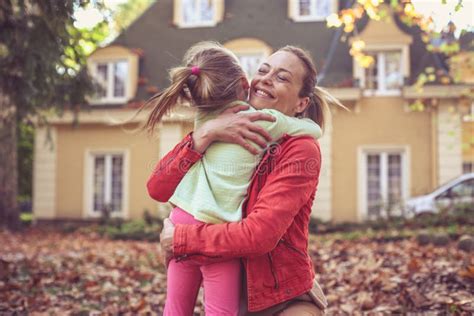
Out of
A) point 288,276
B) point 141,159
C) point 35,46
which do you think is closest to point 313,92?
point 288,276

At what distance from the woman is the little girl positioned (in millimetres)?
52

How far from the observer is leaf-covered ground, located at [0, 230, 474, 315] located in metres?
5.15

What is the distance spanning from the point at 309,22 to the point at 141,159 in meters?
7.37

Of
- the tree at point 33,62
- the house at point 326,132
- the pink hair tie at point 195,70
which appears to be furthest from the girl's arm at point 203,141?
the house at point 326,132

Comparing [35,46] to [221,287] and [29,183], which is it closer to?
[221,287]

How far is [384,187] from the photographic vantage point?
17.4 metres

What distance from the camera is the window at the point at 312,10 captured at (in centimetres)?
1925

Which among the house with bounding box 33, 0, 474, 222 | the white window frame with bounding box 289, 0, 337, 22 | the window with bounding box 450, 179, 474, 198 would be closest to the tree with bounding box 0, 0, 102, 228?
the house with bounding box 33, 0, 474, 222

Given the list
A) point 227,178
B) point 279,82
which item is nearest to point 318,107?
point 279,82

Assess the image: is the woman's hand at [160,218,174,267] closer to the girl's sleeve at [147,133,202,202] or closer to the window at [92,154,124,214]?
the girl's sleeve at [147,133,202,202]

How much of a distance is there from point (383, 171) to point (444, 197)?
7.79 ft

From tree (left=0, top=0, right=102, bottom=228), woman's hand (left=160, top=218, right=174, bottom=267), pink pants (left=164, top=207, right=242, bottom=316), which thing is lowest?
pink pants (left=164, top=207, right=242, bottom=316)

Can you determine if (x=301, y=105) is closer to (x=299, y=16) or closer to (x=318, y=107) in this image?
(x=318, y=107)

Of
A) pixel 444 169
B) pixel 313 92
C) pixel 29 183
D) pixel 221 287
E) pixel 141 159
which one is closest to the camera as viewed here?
pixel 221 287
